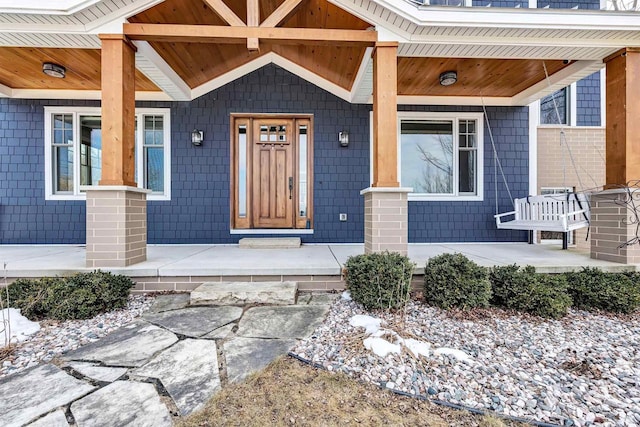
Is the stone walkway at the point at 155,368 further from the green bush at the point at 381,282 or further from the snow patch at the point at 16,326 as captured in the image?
the snow patch at the point at 16,326

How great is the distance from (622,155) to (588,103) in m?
2.78

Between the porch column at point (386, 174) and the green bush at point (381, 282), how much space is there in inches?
17.8

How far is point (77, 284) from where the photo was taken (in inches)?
108

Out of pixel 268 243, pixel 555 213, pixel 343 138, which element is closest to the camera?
pixel 555 213

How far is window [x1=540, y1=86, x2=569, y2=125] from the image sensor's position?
219 inches

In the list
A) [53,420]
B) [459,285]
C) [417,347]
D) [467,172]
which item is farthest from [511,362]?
[467,172]

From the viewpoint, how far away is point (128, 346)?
216 centimetres

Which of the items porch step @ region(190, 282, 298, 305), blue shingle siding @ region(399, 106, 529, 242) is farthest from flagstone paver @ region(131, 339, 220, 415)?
blue shingle siding @ region(399, 106, 529, 242)

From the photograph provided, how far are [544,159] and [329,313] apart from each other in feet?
17.1

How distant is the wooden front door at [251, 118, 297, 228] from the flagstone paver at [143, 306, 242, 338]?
2617 mm

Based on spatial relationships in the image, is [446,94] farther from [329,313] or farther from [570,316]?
[329,313]

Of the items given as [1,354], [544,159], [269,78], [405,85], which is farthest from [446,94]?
[1,354]

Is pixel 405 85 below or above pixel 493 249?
above

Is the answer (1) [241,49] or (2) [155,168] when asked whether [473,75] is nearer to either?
(1) [241,49]
